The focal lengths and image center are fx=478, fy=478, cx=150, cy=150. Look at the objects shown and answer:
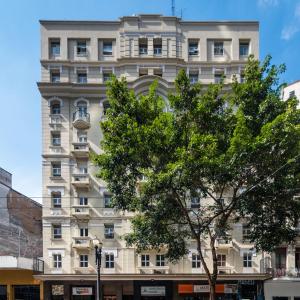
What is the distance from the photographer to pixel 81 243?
35406mm

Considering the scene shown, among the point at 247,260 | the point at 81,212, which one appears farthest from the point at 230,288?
the point at 81,212

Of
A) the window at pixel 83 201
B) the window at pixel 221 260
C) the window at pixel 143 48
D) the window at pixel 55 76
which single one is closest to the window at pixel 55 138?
the window at pixel 55 76

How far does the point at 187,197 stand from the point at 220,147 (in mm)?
3206

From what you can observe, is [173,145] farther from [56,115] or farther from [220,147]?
[56,115]

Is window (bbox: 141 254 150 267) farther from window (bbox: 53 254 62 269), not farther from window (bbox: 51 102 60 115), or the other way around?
window (bbox: 51 102 60 115)

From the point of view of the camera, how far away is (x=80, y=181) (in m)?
35.9

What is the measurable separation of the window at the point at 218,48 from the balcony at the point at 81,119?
11.3 metres

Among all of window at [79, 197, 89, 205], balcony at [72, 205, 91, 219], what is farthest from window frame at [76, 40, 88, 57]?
balcony at [72, 205, 91, 219]

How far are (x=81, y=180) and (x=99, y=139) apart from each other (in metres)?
3.42

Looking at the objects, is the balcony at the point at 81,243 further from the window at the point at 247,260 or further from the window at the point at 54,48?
the window at the point at 54,48

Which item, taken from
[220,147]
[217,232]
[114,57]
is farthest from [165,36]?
[217,232]

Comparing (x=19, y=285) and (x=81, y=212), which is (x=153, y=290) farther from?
(x=19, y=285)

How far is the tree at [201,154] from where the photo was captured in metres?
22.6

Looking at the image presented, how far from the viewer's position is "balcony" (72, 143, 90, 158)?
36.0 meters
